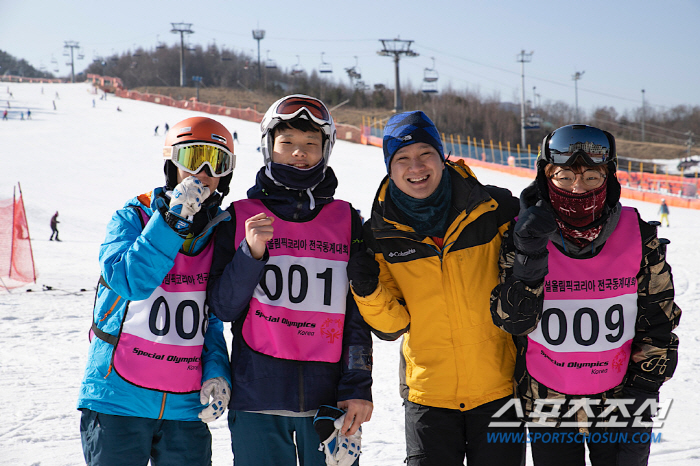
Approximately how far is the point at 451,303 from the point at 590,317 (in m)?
0.59

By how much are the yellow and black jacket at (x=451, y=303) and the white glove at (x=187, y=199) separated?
0.77m

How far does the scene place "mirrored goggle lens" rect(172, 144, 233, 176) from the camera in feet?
8.49

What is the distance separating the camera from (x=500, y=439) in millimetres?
2348

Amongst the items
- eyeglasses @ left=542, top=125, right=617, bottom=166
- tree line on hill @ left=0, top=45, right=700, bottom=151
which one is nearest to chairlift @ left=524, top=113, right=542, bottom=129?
tree line on hill @ left=0, top=45, right=700, bottom=151

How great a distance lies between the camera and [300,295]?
2424 mm

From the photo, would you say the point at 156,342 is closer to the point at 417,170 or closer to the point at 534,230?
the point at 417,170

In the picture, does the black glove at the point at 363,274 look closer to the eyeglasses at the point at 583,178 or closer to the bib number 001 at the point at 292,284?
the bib number 001 at the point at 292,284

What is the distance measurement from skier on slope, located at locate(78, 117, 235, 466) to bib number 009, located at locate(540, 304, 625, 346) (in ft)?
4.65

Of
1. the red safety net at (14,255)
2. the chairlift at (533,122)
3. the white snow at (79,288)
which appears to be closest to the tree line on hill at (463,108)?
the chairlift at (533,122)

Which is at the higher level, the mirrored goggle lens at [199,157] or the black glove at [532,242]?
the mirrored goggle lens at [199,157]

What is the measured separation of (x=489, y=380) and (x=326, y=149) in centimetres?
132

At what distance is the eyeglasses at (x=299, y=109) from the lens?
8.41 feet

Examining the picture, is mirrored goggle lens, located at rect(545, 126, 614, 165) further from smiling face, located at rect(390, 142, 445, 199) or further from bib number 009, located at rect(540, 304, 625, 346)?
bib number 009, located at rect(540, 304, 625, 346)

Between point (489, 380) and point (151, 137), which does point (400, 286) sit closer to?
point (489, 380)
